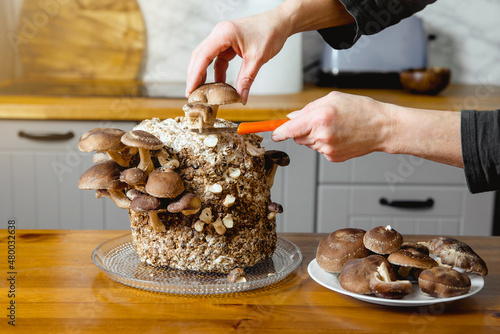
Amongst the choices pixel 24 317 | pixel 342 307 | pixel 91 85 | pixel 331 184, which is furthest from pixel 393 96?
pixel 24 317

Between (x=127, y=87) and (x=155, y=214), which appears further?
(x=127, y=87)

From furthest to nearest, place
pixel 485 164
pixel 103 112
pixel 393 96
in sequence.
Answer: pixel 393 96 → pixel 103 112 → pixel 485 164

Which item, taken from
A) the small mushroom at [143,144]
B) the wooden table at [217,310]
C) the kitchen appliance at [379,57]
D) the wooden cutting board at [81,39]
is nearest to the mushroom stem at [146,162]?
the small mushroom at [143,144]

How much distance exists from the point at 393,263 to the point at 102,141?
493mm

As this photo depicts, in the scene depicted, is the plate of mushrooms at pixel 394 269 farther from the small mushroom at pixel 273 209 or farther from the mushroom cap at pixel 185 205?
the mushroom cap at pixel 185 205

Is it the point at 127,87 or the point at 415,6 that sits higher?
the point at 415,6

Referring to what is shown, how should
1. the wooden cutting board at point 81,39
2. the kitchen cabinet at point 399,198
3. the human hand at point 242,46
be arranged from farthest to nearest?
the wooden cutting board at point 81,39
the kitchen cabinet at point 399,198
the human hand at point 242,46

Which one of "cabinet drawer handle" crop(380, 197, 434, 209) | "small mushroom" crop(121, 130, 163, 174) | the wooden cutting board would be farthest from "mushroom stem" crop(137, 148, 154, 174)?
the wooden cutting board

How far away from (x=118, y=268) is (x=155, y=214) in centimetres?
13

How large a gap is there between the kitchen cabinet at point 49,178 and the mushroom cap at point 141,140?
1.12 meters

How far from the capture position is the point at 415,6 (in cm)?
134

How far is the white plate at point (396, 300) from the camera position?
2.63ft

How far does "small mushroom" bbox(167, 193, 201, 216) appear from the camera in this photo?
2.89ft

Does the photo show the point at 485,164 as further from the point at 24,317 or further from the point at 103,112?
the point at 103,112
